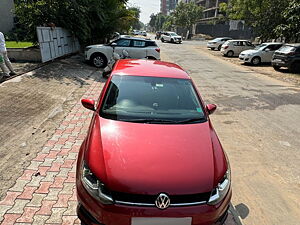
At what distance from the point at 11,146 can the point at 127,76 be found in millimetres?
2536

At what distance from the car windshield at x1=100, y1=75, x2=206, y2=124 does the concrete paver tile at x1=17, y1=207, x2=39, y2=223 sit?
1442 millimetres

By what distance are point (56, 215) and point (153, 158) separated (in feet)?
4.91

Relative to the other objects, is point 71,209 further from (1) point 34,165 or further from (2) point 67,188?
(1) point 34,165

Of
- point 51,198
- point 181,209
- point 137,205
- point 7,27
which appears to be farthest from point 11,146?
point 7,27

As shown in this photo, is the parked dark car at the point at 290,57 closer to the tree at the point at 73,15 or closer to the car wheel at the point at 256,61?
the car wheel at the point at 256,61

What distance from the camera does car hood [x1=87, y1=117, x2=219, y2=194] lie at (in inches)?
88.3

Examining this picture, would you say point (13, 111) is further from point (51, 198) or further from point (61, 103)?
point (51, 198)

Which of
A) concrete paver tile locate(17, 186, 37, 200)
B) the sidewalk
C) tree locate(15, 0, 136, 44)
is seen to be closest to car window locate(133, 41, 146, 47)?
tree locate(15, 0, 136, 44)

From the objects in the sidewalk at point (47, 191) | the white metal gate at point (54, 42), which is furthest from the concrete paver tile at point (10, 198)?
the white metal gate at point (54, 42)

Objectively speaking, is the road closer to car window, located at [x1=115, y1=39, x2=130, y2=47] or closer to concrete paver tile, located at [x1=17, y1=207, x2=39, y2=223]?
concrete paver tile, located at [x1=17, y1=207, x2=39, y2=223]

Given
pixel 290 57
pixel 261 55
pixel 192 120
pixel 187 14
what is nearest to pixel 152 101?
pixel 192 120

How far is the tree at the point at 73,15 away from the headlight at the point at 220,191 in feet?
37.7

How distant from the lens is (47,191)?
3.35 meters

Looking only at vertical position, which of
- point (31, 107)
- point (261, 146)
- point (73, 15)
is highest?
point (73, 15)
